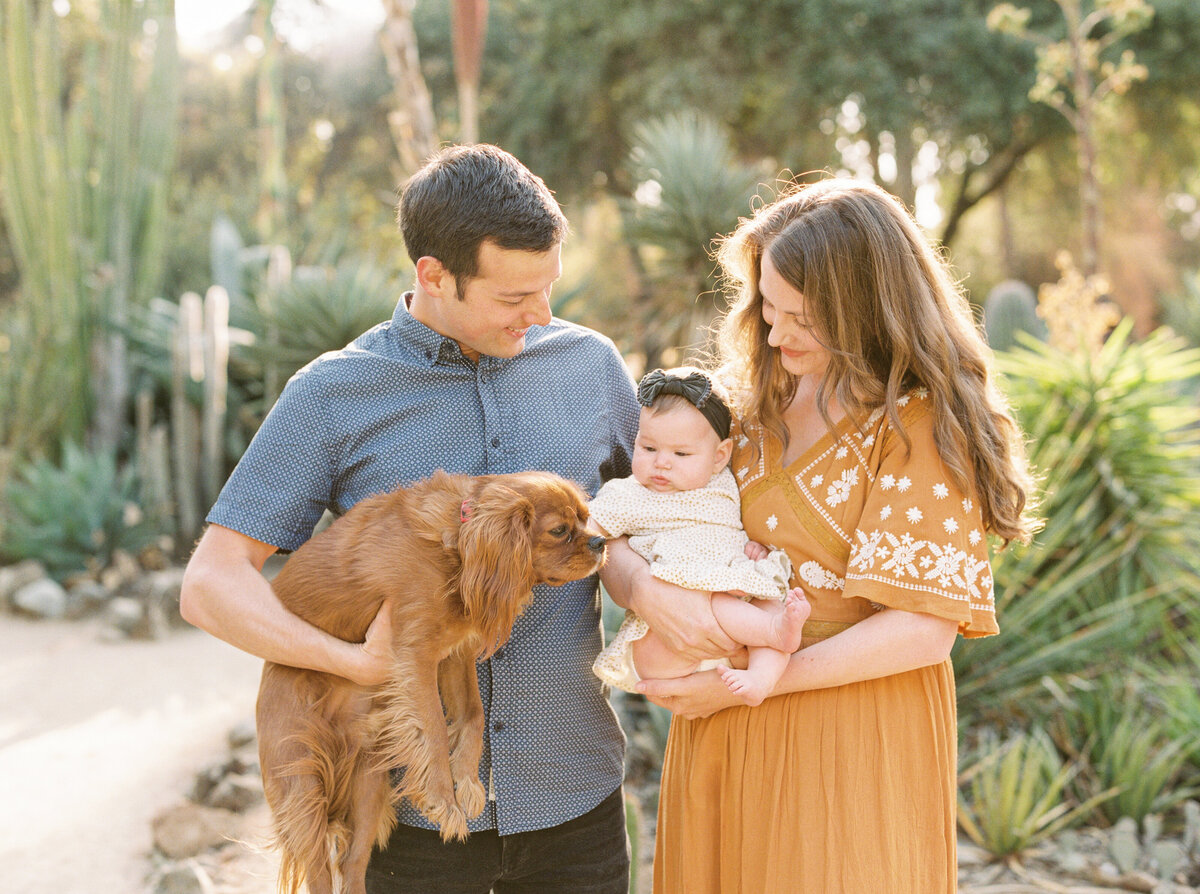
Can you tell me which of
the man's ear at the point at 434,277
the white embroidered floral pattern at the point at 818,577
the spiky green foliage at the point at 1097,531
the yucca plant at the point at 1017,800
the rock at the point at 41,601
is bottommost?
the rock at the point at 41,601

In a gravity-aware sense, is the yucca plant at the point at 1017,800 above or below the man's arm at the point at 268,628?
below

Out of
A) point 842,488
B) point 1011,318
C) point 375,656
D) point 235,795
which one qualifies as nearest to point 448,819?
point 375,656

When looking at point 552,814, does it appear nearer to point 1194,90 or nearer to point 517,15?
point 1194,90

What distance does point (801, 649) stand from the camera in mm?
2420

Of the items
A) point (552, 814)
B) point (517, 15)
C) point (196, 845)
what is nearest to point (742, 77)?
point (517, 15)

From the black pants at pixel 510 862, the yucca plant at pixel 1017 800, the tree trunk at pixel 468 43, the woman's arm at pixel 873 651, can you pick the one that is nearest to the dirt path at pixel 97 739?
the black pants at pixel 510 862

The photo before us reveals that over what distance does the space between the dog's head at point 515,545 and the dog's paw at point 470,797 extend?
35cm

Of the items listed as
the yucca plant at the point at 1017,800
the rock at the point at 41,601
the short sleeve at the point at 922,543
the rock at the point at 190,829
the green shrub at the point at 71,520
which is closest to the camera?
the short sleeve at the point at 922,543

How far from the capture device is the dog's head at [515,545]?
2322 mm

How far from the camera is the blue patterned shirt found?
2492 mm

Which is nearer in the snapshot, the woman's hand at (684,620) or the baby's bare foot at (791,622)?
the baby's bare foot at (791,622)

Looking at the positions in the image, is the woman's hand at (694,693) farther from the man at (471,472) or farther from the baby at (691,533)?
the man at (471,472)

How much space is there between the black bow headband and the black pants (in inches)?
43.5

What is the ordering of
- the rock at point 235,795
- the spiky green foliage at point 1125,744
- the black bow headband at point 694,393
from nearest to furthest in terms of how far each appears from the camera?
the black bow headband at point 694,393
the spiky green foliage at point 1125,744
the rock at point 235,795
